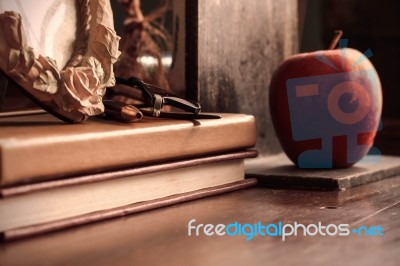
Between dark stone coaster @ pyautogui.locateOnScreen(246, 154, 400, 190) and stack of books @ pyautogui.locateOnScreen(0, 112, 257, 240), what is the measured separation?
7 cm

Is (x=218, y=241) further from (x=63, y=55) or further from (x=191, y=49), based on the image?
(x=191, y=49)

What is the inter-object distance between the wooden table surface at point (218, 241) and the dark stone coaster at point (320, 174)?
0.32ft

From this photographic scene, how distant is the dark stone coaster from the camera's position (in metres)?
1.07

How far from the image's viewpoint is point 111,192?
838 millimetres

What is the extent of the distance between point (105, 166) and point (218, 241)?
157 mm

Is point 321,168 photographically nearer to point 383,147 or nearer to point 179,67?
point 179,67

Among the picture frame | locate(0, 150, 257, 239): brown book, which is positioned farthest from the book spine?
the picture frame

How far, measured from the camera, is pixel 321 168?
116 centimetres

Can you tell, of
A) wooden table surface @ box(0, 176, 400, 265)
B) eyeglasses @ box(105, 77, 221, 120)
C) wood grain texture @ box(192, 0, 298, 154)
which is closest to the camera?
wooden table surface @ box(0, 176, 400, 265)

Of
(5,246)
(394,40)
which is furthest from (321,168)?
(394,40)

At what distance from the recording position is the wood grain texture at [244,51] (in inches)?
48.4

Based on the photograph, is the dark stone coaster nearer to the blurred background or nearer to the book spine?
the book spine

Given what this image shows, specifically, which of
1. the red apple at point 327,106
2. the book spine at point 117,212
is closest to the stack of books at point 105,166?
the book spine at point 117,212

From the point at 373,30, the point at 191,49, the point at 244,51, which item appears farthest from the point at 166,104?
the point at 373,30
